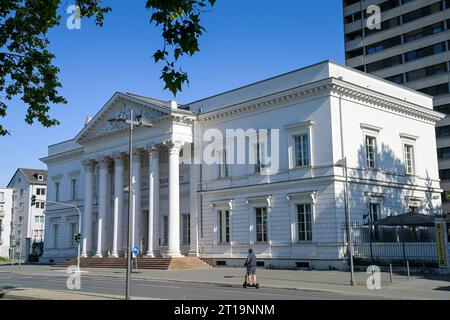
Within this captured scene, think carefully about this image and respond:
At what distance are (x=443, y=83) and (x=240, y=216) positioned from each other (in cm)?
3871

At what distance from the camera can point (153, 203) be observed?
131 ft

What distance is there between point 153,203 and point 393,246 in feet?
59.7

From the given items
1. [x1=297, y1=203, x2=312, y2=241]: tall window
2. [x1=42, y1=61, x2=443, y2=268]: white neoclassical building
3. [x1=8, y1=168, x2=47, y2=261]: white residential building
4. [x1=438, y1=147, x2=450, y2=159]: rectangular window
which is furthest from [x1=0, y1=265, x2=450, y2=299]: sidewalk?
[x1=8, y1=168, x2=47, y2=261]: white residential building

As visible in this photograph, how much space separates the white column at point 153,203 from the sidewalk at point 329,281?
20.2ft

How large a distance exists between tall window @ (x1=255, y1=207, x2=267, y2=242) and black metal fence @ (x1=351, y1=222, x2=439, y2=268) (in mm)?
6289

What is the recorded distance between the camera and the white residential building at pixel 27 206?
9044 cm

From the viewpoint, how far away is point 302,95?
33.7 metres

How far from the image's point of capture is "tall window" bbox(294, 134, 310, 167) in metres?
33.6

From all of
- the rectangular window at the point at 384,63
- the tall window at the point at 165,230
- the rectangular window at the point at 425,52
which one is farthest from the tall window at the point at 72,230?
the rectangular window at the point at 425,52

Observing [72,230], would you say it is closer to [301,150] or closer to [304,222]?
[304,222]

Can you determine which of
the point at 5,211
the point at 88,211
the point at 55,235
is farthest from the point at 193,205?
the point at 5,211

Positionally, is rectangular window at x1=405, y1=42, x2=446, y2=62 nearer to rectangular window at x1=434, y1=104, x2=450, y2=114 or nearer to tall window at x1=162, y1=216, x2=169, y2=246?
rectangular window at x1=434, y1=104, x2=450, y2=114
